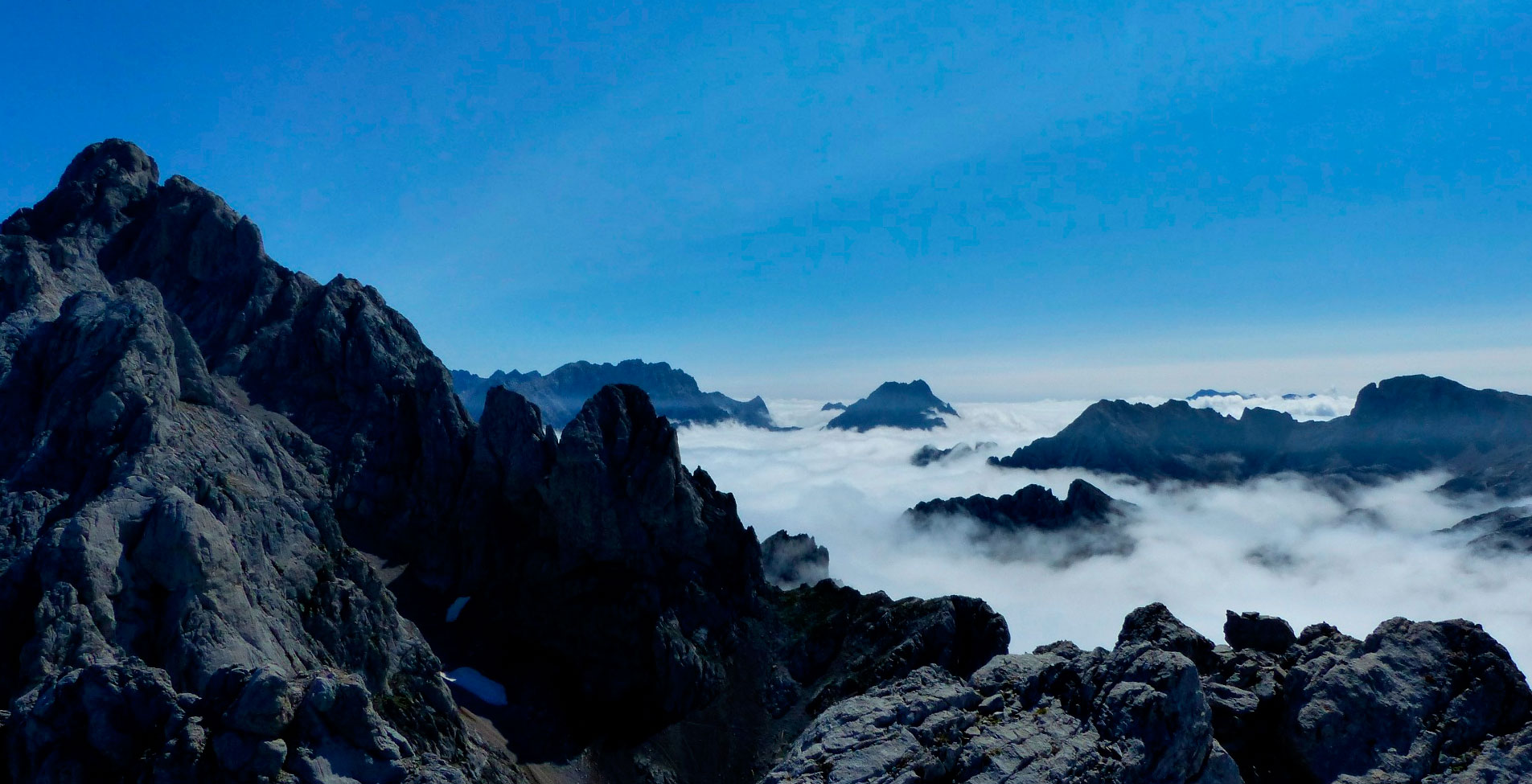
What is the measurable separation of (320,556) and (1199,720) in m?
82.4

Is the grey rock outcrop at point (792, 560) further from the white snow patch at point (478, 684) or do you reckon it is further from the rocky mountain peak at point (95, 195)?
the rocky mountain peak at point (95, 195)

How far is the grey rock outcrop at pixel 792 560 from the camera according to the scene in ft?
601

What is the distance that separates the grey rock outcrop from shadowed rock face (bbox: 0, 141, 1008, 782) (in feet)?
182

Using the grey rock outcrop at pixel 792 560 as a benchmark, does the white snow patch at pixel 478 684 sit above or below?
below

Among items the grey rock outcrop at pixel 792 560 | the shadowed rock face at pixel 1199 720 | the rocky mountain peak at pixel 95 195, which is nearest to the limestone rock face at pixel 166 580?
the rocky mountain peak at pixel 95 195

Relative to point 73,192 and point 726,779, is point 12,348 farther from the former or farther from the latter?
point 726,779

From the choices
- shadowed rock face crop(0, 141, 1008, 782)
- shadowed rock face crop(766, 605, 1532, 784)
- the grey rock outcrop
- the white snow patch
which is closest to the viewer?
shadowed rock face crop(766, 605, 1532, 784)

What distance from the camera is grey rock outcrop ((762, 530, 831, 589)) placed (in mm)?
183250

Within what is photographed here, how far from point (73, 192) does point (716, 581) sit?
143 meters

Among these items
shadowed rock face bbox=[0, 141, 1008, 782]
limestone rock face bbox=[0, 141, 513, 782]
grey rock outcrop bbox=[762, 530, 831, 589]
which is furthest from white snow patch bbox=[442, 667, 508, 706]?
grey rock outcrop bbox=[762, 530, 831, 589]

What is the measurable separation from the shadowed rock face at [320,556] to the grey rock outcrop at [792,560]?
5546 centimetres

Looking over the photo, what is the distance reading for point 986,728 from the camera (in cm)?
2781

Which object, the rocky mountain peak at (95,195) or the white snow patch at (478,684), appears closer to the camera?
the white snow patch at (478,684)

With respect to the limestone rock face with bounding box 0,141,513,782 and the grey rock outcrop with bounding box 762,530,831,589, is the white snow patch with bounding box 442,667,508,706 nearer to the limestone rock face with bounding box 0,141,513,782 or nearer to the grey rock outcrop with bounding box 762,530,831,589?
the limestone rock face with bounding box 0,141,513,782
